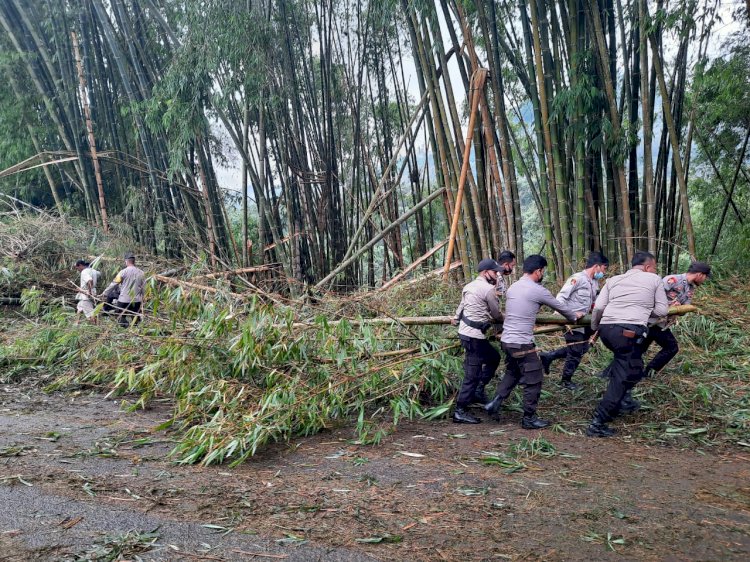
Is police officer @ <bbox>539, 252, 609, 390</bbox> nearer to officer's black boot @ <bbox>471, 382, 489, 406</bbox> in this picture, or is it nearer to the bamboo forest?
the bamboo forest

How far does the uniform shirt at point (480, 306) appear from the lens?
3930 millimetres

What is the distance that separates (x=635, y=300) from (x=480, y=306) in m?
0.97

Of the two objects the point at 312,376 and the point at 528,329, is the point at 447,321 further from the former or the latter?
the point at 312,376

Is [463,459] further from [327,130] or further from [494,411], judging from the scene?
[327,130]

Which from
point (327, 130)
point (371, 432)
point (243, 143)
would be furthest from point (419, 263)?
point (371, 432)

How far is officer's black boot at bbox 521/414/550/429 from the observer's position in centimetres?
384

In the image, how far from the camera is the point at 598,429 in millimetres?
3707

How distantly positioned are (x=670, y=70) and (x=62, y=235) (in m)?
8.34

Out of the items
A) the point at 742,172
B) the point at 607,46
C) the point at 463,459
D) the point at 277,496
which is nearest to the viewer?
the point at 277,496

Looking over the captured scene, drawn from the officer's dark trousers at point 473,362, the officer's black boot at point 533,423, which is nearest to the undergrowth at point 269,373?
the officer's dark trousers at point 473,362

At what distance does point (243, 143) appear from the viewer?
789 cm

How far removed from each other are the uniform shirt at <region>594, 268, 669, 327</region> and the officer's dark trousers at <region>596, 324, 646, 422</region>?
5cm


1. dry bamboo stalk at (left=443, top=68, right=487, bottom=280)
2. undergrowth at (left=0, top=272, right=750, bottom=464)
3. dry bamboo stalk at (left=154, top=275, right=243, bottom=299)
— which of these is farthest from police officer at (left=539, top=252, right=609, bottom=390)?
dry bamboo stalk at (left=154, top=275, right=243, bottom=299)

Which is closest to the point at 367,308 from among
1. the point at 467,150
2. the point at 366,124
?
the point at 467,150
